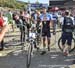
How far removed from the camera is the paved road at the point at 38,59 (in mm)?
11289

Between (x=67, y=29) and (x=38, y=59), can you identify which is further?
(x=67, y=29)

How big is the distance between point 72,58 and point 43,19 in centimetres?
217

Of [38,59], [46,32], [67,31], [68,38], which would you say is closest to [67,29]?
[67,31]


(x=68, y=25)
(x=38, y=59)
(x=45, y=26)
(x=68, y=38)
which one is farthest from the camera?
(x=45, y=26)

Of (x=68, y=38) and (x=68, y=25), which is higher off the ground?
(x=68, y=25)

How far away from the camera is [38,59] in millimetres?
12375

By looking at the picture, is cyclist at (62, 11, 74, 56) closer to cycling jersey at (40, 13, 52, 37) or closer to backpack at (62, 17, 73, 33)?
backpack at (62, 17, 73, 33)

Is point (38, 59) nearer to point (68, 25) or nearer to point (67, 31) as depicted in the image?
point (67, 31)

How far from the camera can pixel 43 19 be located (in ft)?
45.3

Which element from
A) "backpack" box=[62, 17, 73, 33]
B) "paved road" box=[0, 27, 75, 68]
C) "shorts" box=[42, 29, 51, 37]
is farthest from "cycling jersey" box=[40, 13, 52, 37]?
"backpack" box=[62, 17, 73, 33]

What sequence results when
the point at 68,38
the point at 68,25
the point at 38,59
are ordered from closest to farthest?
the point at 38,59
the point at 68,25
the point at 68,38

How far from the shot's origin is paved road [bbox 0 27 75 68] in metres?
11.3

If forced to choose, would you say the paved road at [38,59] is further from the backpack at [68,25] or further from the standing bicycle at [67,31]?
the backpack at [68,25]

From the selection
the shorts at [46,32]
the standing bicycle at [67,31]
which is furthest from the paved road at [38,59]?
the shorts at [46,32]
